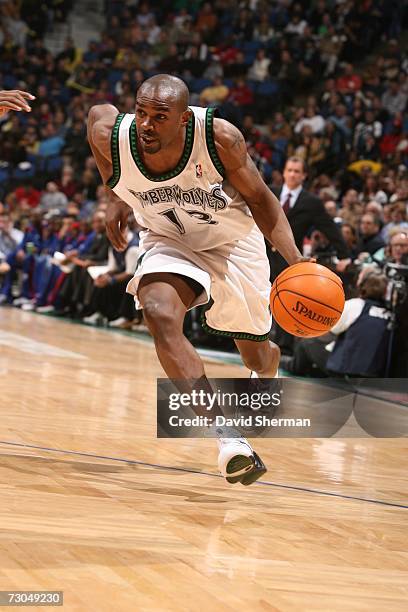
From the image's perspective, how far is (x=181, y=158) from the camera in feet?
13.8

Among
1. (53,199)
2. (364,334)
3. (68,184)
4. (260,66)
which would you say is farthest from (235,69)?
(364,334)

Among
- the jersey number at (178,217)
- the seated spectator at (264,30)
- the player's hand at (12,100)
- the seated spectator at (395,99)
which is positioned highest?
the seated spectator at (264,30)

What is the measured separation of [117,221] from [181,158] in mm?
562

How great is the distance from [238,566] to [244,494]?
110cm

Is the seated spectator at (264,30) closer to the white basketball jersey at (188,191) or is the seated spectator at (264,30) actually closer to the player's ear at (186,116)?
the white basketball jersey at (188,191)

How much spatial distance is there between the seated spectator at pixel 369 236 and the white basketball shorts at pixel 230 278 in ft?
16.8

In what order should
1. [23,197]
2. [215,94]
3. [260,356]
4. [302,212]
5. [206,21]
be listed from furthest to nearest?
[206,21] < [215,94] < [23,197] < [302,212] < [260,356]

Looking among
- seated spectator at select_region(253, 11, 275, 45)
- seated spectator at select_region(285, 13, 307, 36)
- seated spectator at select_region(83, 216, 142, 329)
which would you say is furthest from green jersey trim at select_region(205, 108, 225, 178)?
seated spectator at select_region(253, 11, 275, 45)

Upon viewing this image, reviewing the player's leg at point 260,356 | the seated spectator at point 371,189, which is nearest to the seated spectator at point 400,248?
the player's leg at point 260,356

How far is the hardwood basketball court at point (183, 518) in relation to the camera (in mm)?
2658

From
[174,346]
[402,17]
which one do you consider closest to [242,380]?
[174,346]

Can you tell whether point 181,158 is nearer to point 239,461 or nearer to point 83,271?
point 239,461

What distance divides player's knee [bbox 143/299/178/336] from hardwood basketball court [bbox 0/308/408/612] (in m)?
0.64

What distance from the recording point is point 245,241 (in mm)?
4645
